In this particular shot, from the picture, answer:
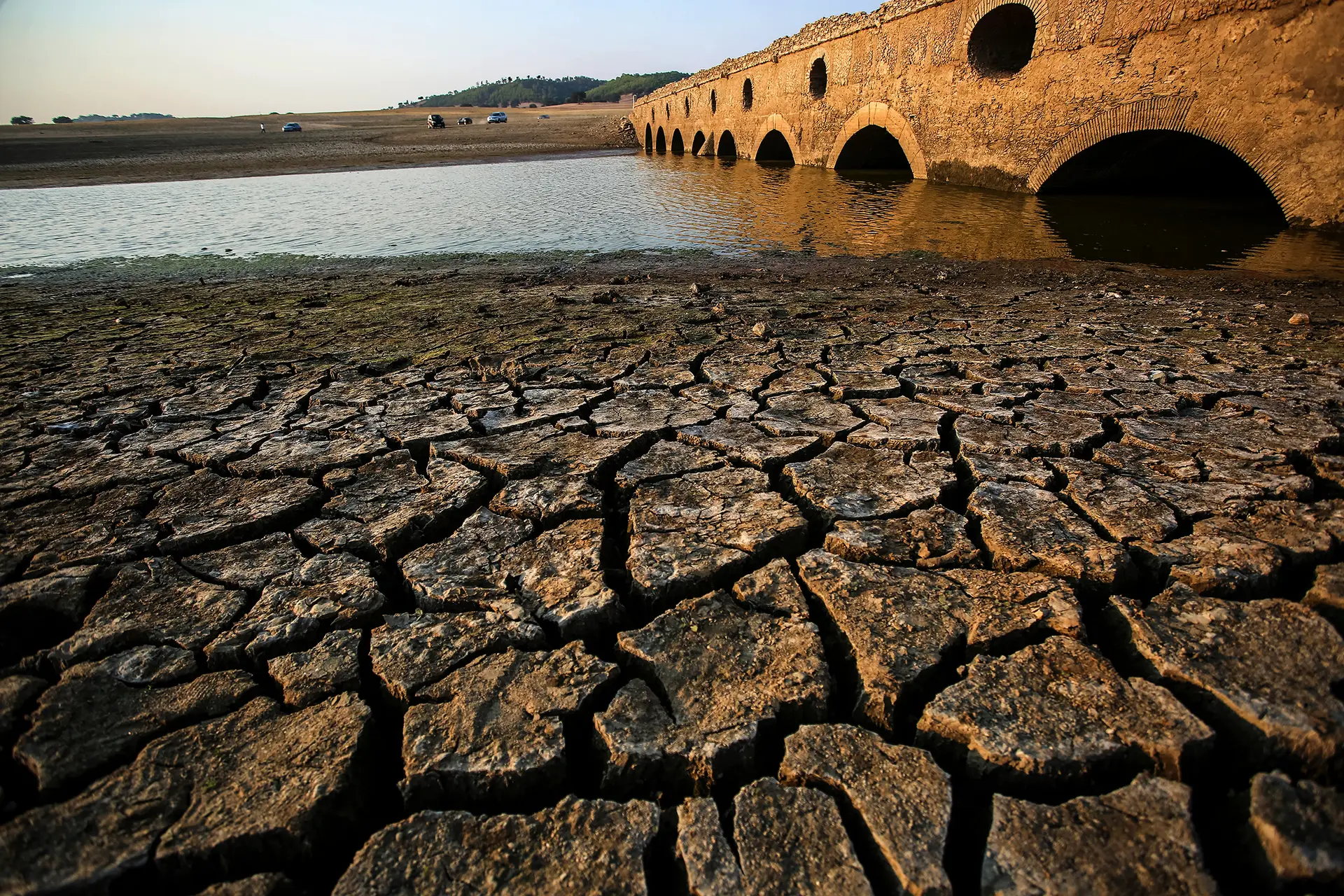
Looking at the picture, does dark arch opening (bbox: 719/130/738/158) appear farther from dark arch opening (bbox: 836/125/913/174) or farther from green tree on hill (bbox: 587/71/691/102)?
green tree on hill (bbox: 587/71/691/102)

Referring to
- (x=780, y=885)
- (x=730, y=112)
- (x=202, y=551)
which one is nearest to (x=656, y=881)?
(x=780, y=885)

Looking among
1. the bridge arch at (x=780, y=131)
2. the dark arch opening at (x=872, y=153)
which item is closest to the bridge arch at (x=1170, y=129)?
the dark arch opening at (x=872, y=153)

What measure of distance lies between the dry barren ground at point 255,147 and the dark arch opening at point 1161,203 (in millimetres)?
18822

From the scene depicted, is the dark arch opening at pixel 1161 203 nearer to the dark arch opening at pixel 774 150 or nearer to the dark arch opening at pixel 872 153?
the dark arch opening at pixel 872 153

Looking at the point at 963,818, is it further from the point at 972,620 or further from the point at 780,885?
the point at 972,620

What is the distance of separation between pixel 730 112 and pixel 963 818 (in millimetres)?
20786

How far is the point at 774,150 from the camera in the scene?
60.3ft

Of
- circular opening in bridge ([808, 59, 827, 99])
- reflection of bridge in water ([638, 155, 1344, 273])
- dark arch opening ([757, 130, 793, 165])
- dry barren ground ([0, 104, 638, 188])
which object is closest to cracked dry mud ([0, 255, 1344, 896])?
reflection of bridge in water ([638, 155, 1344, 273])

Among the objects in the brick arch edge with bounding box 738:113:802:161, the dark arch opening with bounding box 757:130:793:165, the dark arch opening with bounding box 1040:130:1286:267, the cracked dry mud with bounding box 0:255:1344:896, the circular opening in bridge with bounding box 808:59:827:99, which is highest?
the circular opening in bridge with bounding box 808:59:827:99

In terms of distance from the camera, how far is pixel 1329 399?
2447mm

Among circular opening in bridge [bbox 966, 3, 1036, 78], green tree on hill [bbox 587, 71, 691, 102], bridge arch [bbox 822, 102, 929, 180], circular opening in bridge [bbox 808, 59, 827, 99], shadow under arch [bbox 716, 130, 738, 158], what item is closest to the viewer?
circular opening in bridge [bbox 966, 3, 1036, 78]

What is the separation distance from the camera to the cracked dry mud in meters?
1.00

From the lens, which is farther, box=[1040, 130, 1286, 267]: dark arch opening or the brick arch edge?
the brick arch edge

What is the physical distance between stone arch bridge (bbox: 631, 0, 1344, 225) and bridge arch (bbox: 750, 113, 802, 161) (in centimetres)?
8
